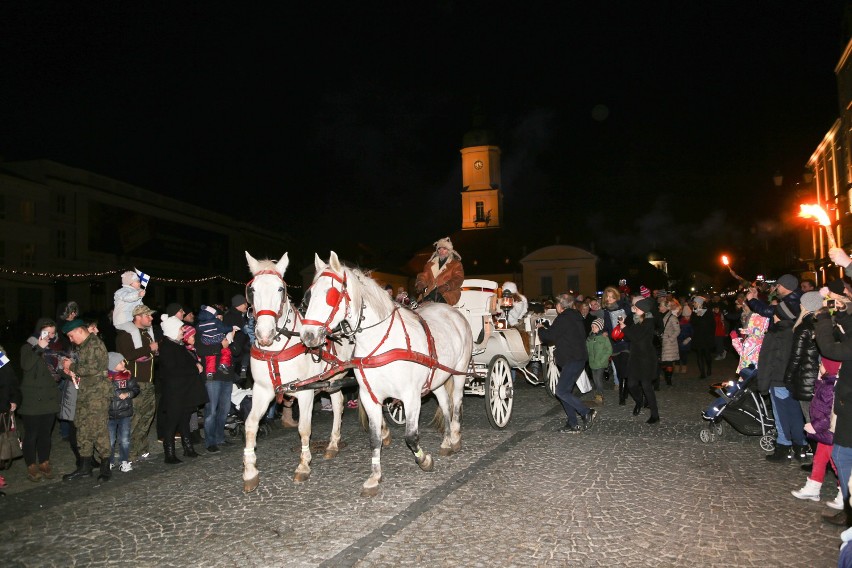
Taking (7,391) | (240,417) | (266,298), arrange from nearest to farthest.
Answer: (266,298) < (7,391) < (240,417)

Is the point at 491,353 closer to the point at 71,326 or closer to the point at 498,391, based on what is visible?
the point at 498,391

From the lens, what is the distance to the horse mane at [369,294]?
578 cm

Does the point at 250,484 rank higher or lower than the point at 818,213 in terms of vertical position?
lower

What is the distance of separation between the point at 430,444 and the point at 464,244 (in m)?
55.9

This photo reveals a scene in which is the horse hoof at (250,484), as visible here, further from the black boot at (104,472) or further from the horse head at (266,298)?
the black boot at (104,472)

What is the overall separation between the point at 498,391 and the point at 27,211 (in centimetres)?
3260

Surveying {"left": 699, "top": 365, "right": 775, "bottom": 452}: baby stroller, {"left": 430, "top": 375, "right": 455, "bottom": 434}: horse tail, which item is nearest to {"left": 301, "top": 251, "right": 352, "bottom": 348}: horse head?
{"left": 430, "top": 375, "right": 455, "bottom": 434}: horse tail

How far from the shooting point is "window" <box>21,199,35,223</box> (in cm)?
3142

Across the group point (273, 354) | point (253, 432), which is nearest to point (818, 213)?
point (273, 354)

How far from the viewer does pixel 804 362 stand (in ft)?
18.4

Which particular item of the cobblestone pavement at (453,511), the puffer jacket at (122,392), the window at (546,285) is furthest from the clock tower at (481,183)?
the puffer jacket at (122,392)

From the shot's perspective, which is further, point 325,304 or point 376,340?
point 376,340

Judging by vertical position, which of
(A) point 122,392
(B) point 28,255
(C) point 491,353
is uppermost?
(B) point 28,255

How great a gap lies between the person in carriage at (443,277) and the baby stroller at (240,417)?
3062mm
